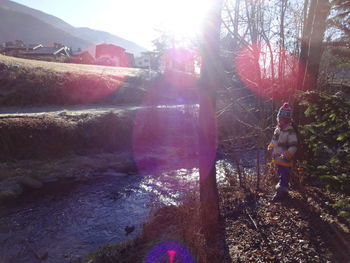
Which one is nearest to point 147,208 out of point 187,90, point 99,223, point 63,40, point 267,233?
point 99,223

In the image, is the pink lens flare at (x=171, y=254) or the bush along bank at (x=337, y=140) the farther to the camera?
the pink lens flare at (x=171, y=254)

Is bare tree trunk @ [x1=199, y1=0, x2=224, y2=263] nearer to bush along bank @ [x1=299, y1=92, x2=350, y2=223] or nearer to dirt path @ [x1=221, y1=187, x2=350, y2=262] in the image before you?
dirt path @ [x1=221, y1=187, x2=350, y2=262]

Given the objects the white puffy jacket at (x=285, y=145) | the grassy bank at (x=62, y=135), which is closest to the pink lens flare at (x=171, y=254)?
the white puffy jacket at (x=285, y=145)

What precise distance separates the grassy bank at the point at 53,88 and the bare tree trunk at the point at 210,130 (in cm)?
1701

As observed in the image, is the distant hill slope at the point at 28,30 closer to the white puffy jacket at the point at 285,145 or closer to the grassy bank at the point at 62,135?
the grassy bank at the point at 62,135

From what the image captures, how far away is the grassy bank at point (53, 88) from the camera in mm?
18750

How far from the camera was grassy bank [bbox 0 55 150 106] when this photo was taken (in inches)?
738

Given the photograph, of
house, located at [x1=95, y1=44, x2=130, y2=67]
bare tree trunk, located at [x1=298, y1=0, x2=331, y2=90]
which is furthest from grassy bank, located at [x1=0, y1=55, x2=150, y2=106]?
house, located at [x1=95, y1=44, x2=130, y2=67]

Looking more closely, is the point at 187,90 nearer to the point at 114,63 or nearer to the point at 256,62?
the point at 256,62

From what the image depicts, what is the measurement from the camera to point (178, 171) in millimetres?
13672

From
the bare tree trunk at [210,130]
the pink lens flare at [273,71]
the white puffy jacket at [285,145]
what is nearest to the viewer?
the bare tree trunk at [210,130]

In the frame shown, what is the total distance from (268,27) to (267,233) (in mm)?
7317

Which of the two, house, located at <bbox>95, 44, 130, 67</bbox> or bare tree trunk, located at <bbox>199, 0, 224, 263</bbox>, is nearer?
bare tree trunk, located at <bbox>199, 0, 224, 263</bbox>

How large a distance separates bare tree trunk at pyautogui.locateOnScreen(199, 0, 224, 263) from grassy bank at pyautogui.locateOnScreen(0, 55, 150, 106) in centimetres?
1701
